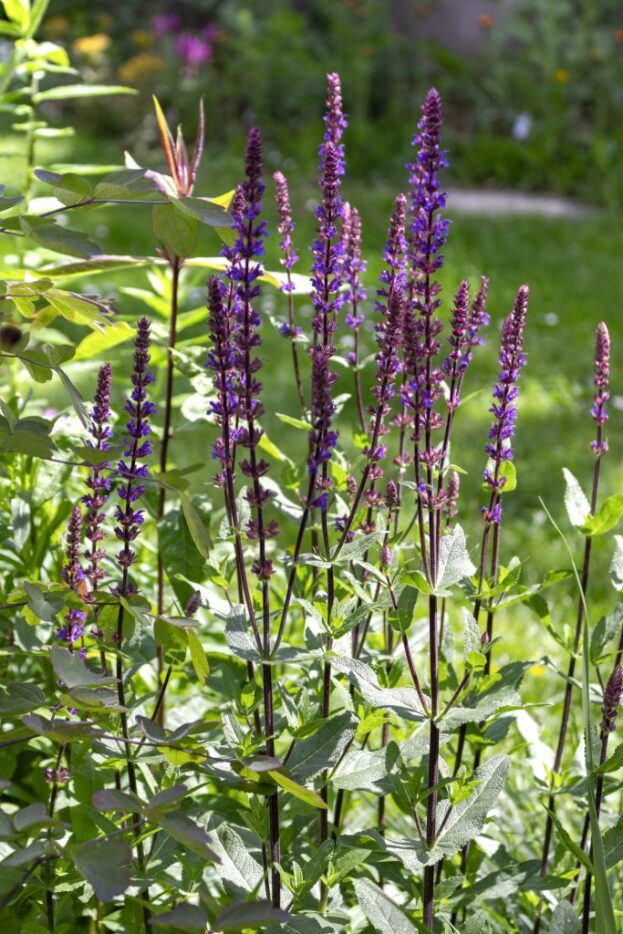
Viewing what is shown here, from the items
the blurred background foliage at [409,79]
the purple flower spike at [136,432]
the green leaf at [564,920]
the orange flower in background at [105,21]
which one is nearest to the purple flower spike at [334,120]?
the purple flower spike at [136,432]

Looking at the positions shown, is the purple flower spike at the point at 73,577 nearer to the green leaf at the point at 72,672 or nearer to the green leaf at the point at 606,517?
the green leaf at the point at 72,672

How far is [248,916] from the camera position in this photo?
121 cm

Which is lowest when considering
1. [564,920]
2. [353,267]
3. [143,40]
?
[564,920]

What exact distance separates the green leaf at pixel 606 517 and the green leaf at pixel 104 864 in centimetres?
91

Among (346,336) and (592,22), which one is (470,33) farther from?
(346,336)

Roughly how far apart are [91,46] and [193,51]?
86 centimetres

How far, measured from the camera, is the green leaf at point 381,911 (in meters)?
1.48

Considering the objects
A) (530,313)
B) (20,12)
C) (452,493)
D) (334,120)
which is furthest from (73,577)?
(530,313)

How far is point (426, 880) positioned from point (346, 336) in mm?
4226

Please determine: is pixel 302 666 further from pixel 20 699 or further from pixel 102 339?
pixel 102 339

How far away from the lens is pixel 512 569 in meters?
1.70

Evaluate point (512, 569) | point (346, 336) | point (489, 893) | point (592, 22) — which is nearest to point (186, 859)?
point (489, 893)

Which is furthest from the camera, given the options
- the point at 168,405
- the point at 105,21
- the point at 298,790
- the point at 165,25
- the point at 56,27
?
the point at 105,21

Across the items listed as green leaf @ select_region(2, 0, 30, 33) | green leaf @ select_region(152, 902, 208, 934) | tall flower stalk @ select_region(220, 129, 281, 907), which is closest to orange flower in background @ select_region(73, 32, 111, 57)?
green leaf @ select_region(2, 0, 30, 33)
